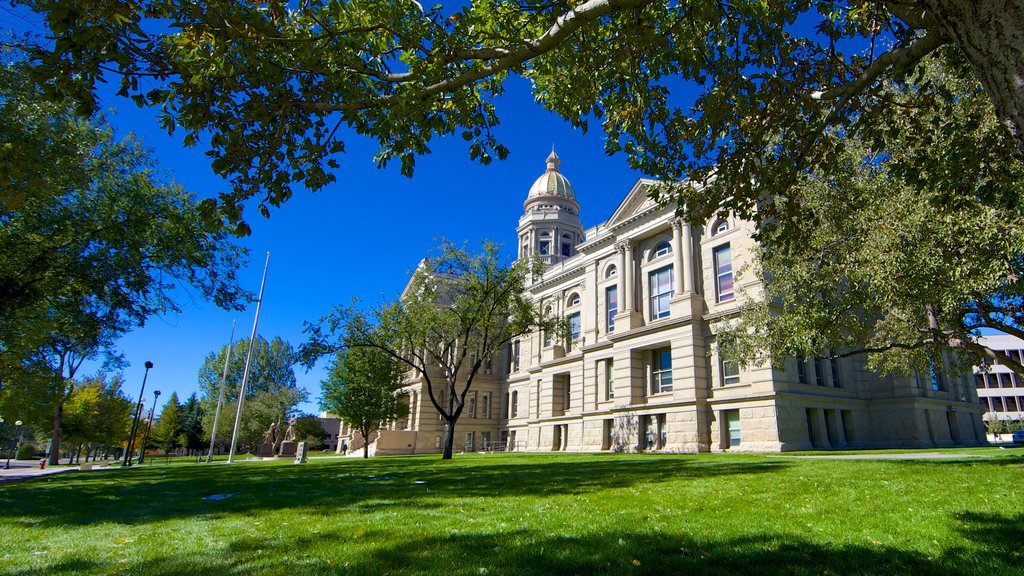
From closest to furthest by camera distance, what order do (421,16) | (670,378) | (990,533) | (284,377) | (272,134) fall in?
(990,533) → (272,134) → (421,16) → (670,378) → (284,377)

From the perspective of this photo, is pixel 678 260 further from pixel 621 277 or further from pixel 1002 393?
pixel 1002 393

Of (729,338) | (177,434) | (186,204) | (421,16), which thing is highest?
(186,204)

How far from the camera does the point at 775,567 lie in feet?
16.0

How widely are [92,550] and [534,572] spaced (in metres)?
5.18

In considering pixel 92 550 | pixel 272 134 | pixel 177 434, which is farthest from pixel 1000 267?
pixel 177 434

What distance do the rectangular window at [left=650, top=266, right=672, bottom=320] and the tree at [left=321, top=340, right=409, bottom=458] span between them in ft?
58.1

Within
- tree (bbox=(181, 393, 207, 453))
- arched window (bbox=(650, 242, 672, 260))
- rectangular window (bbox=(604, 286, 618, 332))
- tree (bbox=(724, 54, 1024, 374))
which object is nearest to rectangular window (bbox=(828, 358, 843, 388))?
tree (bbox=(724, 54, 1024, 374))

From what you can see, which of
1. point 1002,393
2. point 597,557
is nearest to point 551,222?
point 597,557

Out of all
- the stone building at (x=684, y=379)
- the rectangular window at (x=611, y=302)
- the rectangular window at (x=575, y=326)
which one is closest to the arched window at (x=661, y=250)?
the stone building at (x=684, y=379)

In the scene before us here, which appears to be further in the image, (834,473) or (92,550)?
(834,473)

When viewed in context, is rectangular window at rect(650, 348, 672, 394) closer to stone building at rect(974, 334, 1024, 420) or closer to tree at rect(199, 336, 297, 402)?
tree at rect(199, 336, 297, 402)

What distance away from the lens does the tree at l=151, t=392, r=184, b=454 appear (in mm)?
76062

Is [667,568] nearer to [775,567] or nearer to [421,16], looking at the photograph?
[775,567]

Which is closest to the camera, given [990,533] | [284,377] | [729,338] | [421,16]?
[990,533]
